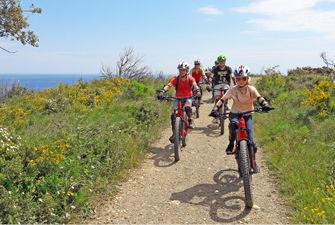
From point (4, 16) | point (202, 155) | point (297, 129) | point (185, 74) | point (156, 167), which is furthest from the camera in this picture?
point (4, 16)

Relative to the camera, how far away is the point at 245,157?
574cm

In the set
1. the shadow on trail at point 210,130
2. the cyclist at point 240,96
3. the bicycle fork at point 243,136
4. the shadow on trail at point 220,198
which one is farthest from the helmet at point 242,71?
the shadow on trail at point 210,130

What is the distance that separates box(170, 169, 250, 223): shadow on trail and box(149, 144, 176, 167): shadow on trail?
1.26 meters

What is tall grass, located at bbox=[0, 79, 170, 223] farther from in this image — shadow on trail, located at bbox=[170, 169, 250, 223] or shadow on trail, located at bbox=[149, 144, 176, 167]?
shadow on trail, located at bbox=[170, 169, 250, 223]

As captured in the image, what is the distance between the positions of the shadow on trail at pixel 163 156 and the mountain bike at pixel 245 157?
2.25 meters

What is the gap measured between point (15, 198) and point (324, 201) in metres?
4.33

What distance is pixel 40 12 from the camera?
1140 cm

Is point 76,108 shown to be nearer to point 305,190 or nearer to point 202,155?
point 202,155

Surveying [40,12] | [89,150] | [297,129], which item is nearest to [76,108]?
[40,12]

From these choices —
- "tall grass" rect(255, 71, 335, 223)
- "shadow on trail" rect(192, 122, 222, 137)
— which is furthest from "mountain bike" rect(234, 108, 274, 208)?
"shadow on trail" rect(192, 122, 222, 137)

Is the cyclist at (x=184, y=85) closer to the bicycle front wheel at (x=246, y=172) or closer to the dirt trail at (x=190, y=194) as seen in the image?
the dirt trail at (x=190, y=194)

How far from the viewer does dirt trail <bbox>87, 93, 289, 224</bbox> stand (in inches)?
211

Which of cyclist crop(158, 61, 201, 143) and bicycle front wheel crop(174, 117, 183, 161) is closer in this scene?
bicycle front wheel crop(174, 117, 183, 161)

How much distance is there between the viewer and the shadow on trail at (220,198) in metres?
5.42
